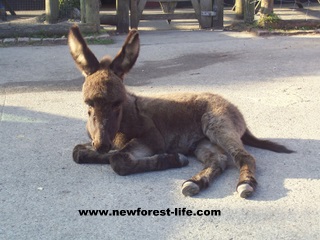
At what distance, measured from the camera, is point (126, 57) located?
511 cm

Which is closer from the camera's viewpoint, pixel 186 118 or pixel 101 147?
pixel 101 147

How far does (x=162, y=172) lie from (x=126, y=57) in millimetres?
1136

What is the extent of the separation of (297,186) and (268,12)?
8.68 meters

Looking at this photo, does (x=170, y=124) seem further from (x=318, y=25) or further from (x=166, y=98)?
(x=318, y=25)

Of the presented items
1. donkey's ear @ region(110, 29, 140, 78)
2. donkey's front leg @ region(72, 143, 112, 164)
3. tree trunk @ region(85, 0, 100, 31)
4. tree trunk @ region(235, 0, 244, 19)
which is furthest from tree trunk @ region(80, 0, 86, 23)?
donkey's front leg @ region(72, 143, 112, 164)

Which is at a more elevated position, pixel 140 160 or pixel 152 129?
pixel 152 129

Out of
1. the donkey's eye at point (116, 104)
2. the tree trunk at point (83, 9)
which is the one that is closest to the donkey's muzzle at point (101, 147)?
the donkey's eye at point (116, 104)

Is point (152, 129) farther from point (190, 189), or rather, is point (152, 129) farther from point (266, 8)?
point (266, 8)

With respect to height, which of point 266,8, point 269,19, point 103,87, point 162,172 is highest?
point 103,87

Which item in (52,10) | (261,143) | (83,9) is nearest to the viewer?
(261,143)

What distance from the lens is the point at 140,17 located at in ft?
43.2

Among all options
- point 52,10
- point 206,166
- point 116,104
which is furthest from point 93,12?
point 206,166

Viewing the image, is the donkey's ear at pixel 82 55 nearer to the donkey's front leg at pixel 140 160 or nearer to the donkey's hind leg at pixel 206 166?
the donkey's front leg at pixel 140 160

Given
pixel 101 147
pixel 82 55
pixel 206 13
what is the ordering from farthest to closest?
pixel 206 13 < pixel 82 55 < pixel 101 147
